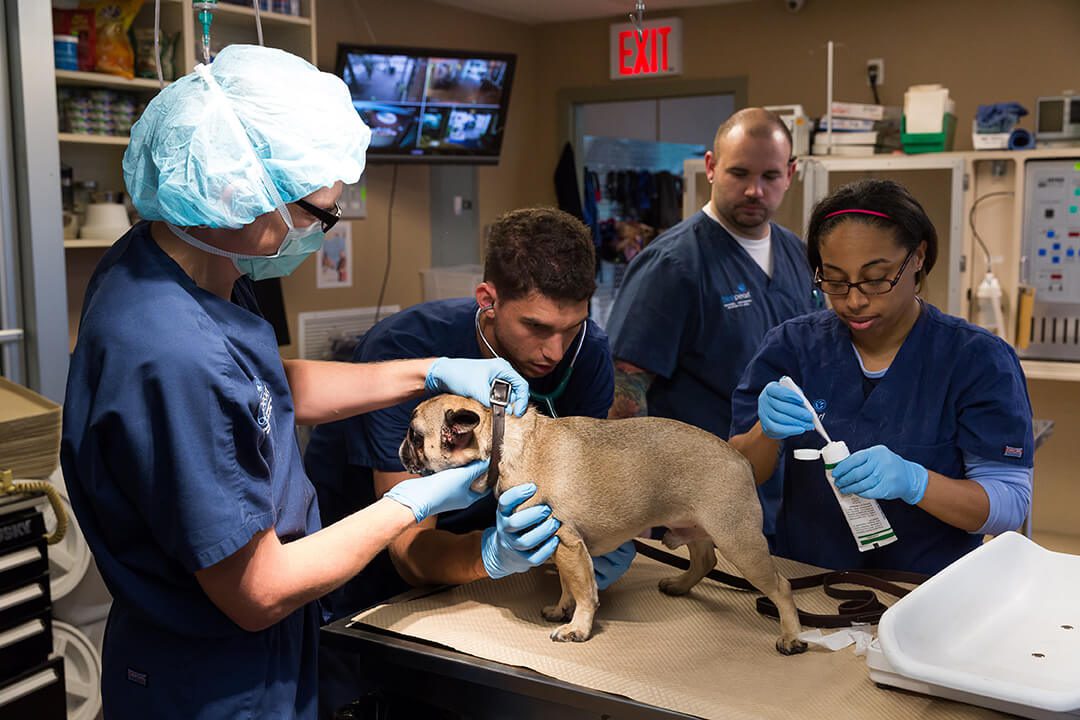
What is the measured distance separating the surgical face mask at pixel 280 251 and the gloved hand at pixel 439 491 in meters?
0.38

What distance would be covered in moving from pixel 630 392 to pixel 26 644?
5.68 feet

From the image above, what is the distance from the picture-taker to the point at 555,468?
174 cm

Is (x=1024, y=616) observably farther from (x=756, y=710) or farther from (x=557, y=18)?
(x=557, y=18)

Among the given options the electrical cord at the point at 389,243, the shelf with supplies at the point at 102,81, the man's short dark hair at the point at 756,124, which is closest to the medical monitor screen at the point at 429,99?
the electrical cord at the point at 389,243

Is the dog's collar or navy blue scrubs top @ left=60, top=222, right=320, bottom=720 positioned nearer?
navy blue scrubs top @ left=60, top=222, right=320, bottom=720

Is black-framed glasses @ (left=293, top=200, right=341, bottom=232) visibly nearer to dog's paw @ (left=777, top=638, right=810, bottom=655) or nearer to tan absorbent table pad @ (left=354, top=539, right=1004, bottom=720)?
tan absorbent table pad @ (left=354, top=539, right=1004, bottom=720)

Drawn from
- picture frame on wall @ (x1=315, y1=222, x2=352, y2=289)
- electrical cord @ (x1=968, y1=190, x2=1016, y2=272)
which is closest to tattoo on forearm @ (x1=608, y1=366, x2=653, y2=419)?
electrical cord @ (x1=968, y1=190, x2=1016, y2=272)

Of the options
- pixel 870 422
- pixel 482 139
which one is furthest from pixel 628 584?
pixel 482 139

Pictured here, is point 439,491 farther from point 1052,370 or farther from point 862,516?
point 1052,370

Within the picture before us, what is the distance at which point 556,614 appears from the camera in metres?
1.74

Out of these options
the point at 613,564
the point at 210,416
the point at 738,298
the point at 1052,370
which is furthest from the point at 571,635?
the point at 1052,370

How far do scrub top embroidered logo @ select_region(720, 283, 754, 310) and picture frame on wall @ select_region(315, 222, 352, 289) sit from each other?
2.98 metres

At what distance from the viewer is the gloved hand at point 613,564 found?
182cm

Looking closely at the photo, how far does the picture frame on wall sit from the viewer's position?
5.52 meters
